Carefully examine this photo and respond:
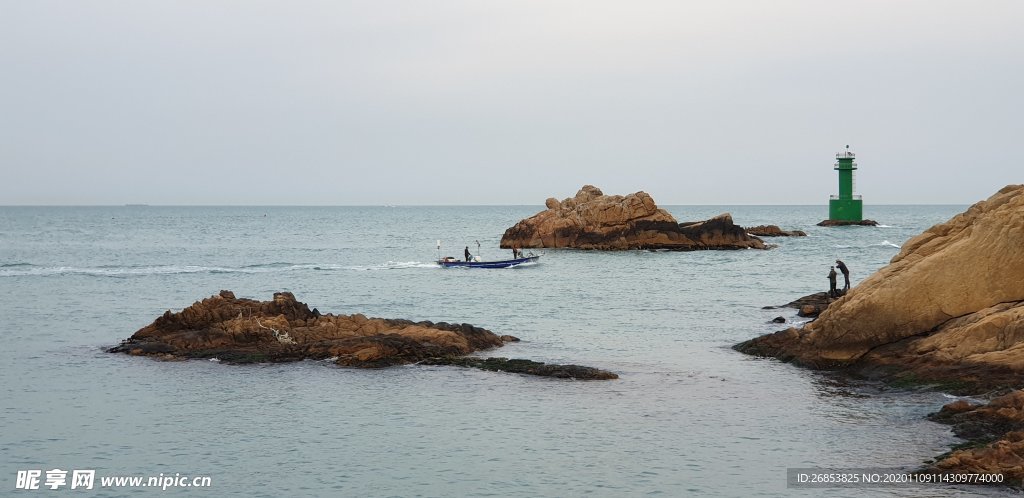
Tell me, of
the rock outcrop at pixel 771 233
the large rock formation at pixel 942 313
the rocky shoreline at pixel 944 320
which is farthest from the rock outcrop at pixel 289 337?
the rock outcrop at pixel 771 233

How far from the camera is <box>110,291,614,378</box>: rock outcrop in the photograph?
2886cm

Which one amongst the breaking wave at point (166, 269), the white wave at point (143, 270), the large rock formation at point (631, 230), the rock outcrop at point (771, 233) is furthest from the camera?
the rock outcrop at point (771, 233)

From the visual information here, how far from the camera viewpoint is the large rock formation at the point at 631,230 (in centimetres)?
9169

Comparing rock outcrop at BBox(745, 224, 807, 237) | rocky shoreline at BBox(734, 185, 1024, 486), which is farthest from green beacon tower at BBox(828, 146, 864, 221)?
rocky shoreline at BBox(734, 185, 1024, 486)

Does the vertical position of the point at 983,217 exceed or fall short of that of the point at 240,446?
it exceeds it

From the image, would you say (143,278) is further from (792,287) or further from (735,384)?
(735,384)

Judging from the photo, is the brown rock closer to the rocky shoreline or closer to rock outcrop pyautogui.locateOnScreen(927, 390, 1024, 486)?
the rocky shoreline

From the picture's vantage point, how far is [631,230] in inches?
3639

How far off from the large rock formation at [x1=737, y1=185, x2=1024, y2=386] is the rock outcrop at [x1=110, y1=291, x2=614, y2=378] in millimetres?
11291

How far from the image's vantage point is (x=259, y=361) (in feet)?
93.9

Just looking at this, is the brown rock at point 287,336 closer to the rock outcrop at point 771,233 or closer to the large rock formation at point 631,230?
the large rock formation at point 631,230

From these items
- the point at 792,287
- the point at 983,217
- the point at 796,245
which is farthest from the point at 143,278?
the point at 796,245

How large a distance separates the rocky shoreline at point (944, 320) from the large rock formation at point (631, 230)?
61952mm

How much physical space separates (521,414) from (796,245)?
259 ft
